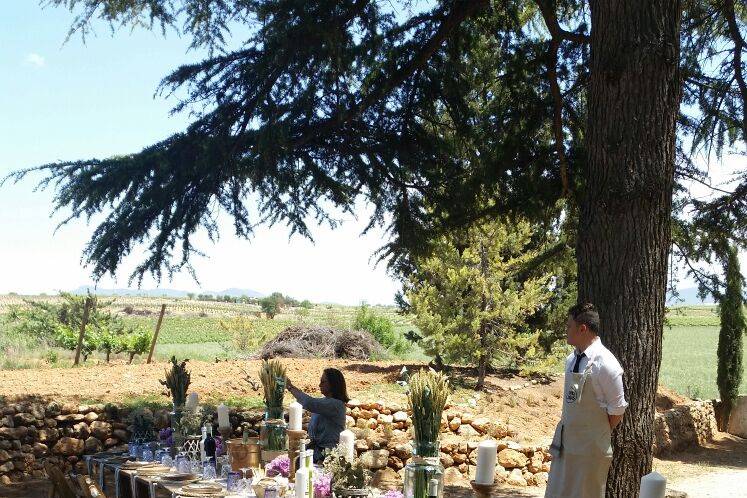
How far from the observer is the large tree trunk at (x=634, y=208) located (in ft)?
19.6

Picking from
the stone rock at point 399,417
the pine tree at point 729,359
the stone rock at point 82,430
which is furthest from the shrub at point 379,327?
the stone rock at point 82,430

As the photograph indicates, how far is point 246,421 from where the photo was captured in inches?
360

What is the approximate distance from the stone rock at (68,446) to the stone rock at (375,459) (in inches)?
121

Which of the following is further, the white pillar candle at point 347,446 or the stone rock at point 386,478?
the stone rock at point 386,478

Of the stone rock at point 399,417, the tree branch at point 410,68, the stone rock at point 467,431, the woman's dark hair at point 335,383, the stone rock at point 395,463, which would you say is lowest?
the stone rock at point 395,463

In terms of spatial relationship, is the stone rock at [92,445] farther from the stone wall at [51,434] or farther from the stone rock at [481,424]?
the stone rock at [481,424]

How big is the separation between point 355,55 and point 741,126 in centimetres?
392

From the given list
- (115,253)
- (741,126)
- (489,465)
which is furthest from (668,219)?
(115,253)

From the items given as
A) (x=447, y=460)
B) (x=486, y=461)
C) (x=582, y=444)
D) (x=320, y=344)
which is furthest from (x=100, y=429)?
(x=320, y=344)

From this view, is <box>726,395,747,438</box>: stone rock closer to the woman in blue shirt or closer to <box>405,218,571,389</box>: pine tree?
<box>405,218,571,389</box>: pine tree

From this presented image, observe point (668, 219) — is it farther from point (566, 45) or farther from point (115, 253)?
point (115, 253)

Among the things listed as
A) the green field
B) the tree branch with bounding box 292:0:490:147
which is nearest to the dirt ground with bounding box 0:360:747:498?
the green field

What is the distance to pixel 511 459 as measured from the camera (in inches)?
373

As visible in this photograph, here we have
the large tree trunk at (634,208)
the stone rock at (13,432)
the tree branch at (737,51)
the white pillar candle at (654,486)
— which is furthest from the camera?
the stone rock at (13,432)
